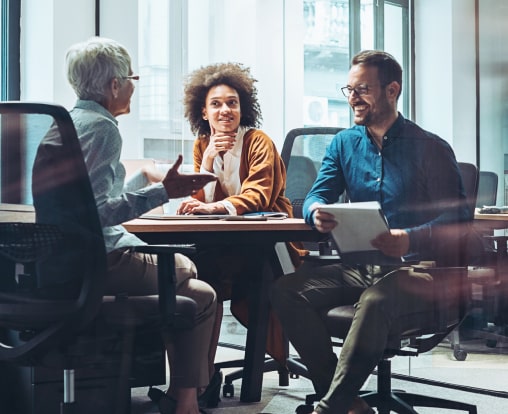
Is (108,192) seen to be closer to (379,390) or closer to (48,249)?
(48,249)

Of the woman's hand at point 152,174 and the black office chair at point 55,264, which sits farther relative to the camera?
the woman's hand at point 152,174

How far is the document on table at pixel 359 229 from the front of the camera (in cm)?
199

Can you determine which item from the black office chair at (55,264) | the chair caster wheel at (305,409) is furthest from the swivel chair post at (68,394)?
the chair caster wheel at (305,409)

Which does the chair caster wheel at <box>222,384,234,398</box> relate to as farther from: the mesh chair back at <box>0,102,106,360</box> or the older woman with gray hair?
the mesh chair back at <box>0,102,106,360</box>

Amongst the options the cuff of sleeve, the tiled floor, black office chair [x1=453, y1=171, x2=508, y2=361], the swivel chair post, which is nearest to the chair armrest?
the swivel chair post

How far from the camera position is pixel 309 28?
3.88 m

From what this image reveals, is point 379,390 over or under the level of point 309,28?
under

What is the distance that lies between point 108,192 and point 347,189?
0.79 m

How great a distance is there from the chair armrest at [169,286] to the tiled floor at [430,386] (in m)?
0.78

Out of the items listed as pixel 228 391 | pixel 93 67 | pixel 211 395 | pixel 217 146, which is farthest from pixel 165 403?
pixel 93 67

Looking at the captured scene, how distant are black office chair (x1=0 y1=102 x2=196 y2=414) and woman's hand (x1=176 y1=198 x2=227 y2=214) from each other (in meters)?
0.45

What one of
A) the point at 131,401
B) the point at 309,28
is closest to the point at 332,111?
the point at 309,28

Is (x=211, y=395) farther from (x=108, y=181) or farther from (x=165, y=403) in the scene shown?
(x=108, y=181)

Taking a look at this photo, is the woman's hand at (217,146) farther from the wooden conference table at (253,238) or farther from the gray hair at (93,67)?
the gray hair at (93,67)
